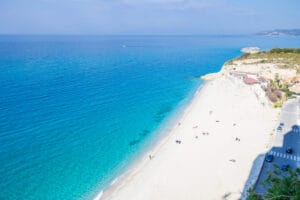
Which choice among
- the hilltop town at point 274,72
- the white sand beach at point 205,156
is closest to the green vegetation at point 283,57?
the hilltop town at point 274,72

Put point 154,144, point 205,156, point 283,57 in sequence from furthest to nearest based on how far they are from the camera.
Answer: point 283,57, point 154,144, point 205,156

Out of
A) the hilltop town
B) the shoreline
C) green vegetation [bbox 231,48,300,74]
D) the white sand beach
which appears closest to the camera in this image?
the white sand beach

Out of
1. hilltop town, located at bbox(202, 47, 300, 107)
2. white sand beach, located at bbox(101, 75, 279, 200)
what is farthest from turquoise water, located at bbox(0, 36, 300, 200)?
hilltop town, located at bbox(202, 47, 300, 107)

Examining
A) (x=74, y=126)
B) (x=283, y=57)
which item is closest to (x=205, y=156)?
(x=74, y=126)

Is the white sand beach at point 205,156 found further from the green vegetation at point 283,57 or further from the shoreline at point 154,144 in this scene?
the green vegetation at point 283,57

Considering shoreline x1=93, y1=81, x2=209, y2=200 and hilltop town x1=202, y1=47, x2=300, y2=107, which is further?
hilltop town x1=202, y1=47, x2=300, y2=107

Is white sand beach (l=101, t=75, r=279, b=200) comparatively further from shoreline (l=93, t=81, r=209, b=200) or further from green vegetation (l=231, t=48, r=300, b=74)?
green vegetation (l=231, t=48, r=300, b=74)

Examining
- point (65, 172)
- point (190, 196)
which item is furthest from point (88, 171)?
point (190, 196)

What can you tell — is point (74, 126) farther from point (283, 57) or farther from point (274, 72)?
point (283, 57)

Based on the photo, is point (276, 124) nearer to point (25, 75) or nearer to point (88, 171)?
point (88, 171)
